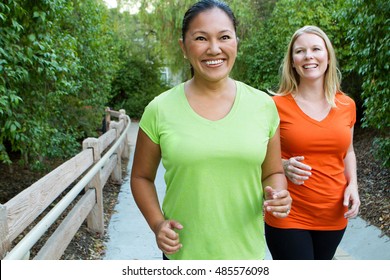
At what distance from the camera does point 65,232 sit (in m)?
4.05

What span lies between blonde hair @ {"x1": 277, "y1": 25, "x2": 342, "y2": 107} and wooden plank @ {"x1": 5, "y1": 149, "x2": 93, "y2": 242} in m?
1.56

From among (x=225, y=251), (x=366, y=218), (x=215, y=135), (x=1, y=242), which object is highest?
(x=215, y=135)

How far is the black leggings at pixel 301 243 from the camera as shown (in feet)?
8.15

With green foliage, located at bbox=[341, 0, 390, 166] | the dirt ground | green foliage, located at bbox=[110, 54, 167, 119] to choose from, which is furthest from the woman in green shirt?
green foliage, located at bbox=[110, 54, 167, 119]

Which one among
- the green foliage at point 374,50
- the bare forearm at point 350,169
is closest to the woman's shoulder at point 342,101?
the bare forearm at point 350,169

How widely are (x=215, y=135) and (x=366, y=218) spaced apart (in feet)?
16.3

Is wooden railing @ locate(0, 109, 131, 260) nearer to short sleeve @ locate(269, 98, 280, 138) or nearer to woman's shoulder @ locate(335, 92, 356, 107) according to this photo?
short sleeve @ locate(269, 98, 280, 138)

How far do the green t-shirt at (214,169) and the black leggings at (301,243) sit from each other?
650mm

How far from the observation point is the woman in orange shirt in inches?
99.1

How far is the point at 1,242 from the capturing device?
2.24 meters

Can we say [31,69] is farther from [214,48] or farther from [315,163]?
[214,48]

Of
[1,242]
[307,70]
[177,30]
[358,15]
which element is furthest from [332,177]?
[177,30]

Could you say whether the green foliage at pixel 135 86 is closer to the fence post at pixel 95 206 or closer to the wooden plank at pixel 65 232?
the fence post at pixel 95 206
